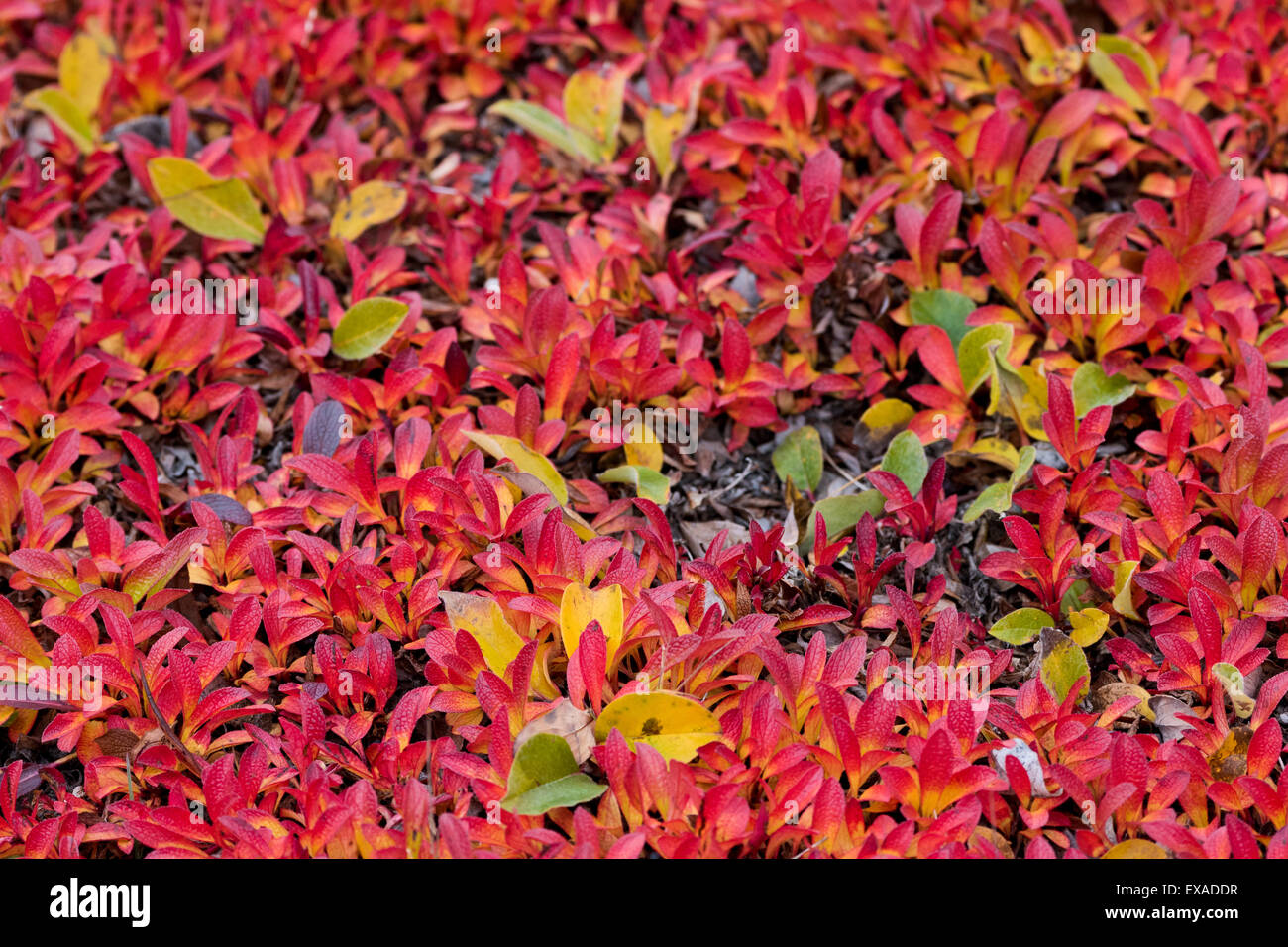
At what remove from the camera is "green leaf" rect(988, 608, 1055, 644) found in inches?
87.2

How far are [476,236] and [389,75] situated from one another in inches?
29.7

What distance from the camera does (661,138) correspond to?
9.98 ft

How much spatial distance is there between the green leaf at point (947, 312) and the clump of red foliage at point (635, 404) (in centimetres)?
5

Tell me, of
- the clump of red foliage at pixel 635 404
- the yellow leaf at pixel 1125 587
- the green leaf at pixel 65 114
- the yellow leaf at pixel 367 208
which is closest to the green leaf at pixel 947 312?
the clump of red foliage at pixel 635 404

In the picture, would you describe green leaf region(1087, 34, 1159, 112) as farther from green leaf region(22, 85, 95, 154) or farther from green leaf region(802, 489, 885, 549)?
green leaf region(22, 85, 95, 154)

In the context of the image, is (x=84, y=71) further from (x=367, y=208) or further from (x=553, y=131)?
(x=553, y=131)

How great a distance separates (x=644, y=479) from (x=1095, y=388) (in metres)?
1.00

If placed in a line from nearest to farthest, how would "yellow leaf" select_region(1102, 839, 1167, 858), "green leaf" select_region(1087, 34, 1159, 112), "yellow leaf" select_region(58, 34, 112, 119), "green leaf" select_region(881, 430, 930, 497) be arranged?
"yellow leaf" select_region(1102, 839, 1167, 858), "green leaf" select_region(881, 430, 930, 497), "green leaf" select_region(1087, 34, 1159, 112), "yellow leaf" select_region(58, 34, 112, 119)

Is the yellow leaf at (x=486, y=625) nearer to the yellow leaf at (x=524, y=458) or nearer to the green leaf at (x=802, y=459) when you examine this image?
the yellow leaf at (x=524, y=458)

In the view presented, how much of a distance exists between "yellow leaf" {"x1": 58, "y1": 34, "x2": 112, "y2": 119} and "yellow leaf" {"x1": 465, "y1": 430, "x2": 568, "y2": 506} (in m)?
1.78

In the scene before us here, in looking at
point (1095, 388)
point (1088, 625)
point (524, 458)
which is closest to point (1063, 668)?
point (1088, 625)

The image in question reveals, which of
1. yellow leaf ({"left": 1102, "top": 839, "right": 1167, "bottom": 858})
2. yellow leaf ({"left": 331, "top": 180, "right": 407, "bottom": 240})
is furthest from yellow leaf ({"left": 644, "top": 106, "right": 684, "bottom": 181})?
yellow leaf ({"left": 1102, "top": 839, "right": 1167, "bottom": 858})
